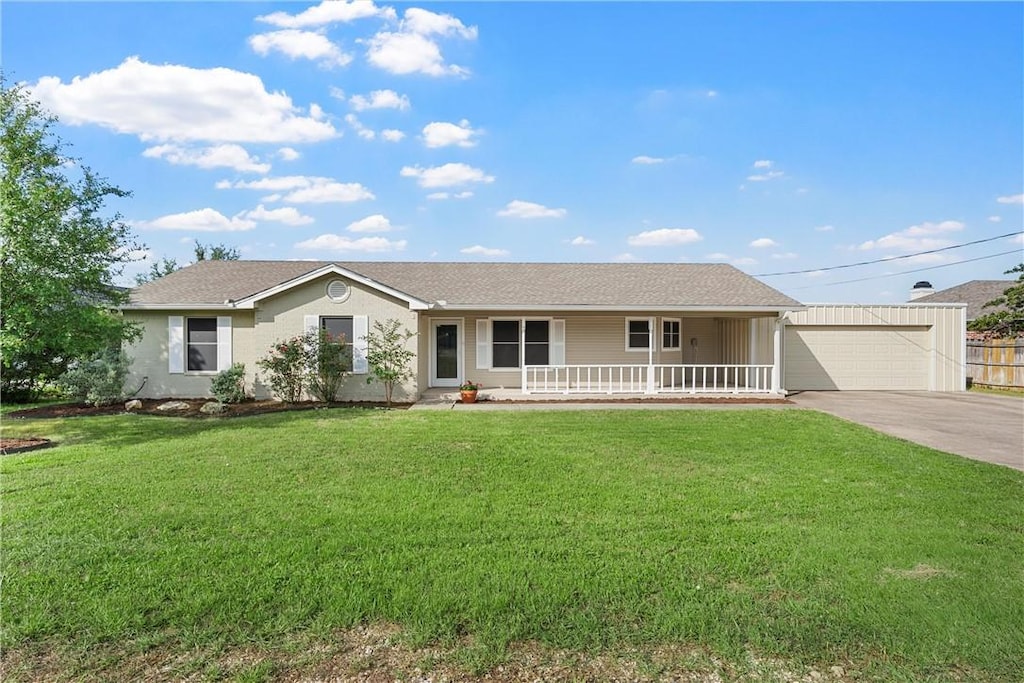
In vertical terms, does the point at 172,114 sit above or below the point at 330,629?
above

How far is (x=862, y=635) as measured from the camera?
326 cm

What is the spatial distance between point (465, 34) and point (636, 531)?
35.5 ft

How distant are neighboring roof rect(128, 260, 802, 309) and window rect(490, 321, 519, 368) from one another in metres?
1.12

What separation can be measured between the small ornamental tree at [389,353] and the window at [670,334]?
28.0 feet

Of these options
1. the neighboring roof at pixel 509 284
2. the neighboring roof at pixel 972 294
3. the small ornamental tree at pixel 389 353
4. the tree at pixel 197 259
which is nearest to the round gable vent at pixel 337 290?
the neighboring roof at pixel 509 284

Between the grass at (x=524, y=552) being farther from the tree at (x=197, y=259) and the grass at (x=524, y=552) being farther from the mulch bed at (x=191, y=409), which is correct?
the tree at (x=197, y=259)

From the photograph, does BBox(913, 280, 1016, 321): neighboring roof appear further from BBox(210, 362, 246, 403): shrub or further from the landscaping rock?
the landscaping rock

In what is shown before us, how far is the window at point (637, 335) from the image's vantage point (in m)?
17.7

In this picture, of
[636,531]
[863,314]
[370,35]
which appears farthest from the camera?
[863,314]

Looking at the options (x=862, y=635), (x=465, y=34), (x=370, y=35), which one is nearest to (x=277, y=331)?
(x=370, y=35)

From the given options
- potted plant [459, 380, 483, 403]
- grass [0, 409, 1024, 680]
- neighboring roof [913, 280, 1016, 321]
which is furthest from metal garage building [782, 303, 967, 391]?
neighboring roof [913, 280, 1016, 321]

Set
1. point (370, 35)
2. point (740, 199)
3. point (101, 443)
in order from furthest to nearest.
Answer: point (740, 199)
point (370, 35)
point (101, 443)

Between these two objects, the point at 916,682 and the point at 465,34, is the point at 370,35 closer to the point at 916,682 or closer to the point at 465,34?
the point at 465,34

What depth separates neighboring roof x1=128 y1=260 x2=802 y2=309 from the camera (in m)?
16.0
